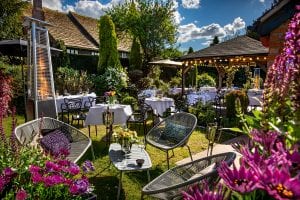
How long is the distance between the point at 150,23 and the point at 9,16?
13.3m

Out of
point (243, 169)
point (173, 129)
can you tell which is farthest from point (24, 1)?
point (243, 169)

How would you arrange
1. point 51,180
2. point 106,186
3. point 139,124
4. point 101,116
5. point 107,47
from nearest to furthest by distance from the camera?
1. point 51,180
2. point 106,186
3. point 101,116
4. point 139,124
5. point 107,47

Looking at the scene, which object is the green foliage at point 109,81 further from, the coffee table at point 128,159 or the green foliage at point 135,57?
the coffee table at point 128,159

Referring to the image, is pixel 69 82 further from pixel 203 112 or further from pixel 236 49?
pixel 236 49

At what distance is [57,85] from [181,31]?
60.6ft

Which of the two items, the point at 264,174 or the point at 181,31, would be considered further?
the point at 181,31

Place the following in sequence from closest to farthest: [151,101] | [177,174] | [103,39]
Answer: [177,174] → [151,101] → [103,39]

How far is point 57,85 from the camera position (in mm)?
13961

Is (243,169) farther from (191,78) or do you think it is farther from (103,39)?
(191,78)

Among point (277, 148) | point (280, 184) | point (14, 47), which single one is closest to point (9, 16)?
point (14, 47)

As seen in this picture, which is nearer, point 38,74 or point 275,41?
point 275,41

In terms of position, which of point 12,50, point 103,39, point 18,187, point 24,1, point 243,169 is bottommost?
point 18,187

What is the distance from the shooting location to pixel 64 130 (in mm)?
4996

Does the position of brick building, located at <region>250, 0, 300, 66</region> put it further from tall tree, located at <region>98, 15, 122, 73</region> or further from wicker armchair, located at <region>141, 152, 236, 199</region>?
tall tree, located at <region>98, 15, 122, 73</region>
